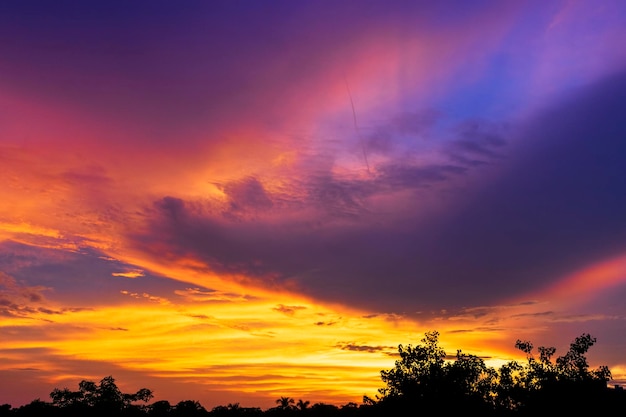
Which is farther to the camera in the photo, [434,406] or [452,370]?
[452,370]

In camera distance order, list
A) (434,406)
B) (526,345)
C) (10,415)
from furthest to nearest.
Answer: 1. (10,415)
2. (526,345)
3. (434,406)

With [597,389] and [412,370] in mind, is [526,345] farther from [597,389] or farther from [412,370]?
[412,370]

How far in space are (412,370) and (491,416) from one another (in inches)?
413

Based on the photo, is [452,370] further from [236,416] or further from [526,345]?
[236,416]

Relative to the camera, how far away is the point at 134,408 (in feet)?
470

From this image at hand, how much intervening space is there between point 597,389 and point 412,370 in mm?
19884

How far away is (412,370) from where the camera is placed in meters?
64.9

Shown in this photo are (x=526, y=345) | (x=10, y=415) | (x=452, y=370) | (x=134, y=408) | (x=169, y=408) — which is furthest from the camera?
(x=169, y=408)

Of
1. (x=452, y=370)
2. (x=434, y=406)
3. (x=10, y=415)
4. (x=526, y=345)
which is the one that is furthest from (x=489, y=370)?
(x=10, y=415)

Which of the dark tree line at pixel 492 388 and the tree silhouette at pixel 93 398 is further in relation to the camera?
the tree silhouette at pixel 93 398

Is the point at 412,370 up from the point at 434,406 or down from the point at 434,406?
up

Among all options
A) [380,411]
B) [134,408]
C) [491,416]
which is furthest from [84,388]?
[491,416]

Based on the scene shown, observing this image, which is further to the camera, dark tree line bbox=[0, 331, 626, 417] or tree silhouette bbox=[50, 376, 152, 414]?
tree silhouette bbox=[50, 376, 152, 414]

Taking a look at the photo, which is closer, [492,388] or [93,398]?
[492,388]
